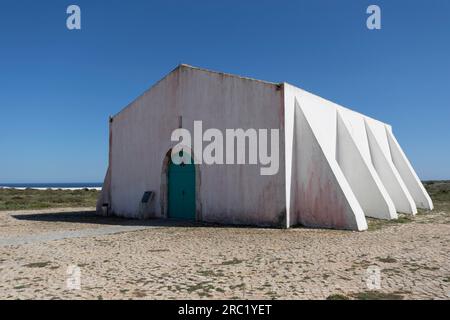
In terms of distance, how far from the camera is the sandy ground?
4.92m

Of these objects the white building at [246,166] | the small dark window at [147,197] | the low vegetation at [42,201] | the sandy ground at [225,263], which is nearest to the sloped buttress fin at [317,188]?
the white building at [246,166]

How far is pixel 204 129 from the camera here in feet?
43.9

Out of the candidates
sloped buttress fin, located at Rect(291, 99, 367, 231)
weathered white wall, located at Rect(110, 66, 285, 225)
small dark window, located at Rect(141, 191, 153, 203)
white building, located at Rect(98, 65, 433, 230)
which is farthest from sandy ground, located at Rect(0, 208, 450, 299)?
small dark window, located at Rect(141, 191, 153, 203)

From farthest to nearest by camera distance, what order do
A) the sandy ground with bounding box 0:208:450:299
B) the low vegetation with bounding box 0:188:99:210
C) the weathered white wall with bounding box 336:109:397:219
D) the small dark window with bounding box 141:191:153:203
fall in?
the low vegetation with bounding box 0:188:99:210 → the small dark window with bounding box 141:191:153:203 → the weathered white wall with bounding box 336:109:397:219 → the sandy ground with bounding box 0:208:450:299

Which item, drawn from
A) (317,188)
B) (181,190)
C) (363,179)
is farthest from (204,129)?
(363,179)

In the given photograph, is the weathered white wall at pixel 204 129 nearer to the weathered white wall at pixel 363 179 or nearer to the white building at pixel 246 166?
the white building at pixel 246 166

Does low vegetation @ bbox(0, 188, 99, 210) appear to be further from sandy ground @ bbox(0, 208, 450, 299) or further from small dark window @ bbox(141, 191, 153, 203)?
sandy ground @ bbox(0, 208, 450, 299)

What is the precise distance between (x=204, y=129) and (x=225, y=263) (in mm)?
7412

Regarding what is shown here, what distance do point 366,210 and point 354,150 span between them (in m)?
2.20

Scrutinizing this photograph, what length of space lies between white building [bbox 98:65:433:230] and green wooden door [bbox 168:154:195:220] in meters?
0.04

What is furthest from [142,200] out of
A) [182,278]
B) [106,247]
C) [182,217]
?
[182,278]

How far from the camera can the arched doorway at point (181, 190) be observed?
13.9 meters
